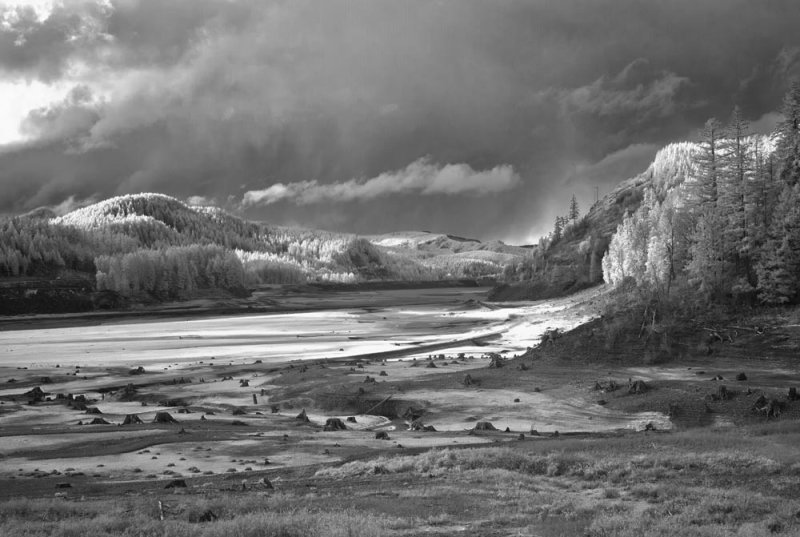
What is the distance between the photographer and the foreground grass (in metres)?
18.8

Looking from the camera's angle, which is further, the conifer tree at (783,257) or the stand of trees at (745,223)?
the stand of trees at (745,223)

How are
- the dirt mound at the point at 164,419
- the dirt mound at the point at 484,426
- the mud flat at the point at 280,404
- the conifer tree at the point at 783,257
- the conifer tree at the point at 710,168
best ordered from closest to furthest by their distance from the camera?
1. the mud flat at the point at 280,404
2. the dirt mound at the point at 484,426
3. the dirt mound at the point at 164,419
4. the conifer tree at the point at 783,257
5. the conifer tree at the point at 710,168

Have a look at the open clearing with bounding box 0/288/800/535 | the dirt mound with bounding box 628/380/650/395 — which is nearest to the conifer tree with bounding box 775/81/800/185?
the open clearing with bounding box 0/288/800/535

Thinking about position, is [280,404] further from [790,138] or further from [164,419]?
[790,138]

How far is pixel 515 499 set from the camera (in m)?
23.3

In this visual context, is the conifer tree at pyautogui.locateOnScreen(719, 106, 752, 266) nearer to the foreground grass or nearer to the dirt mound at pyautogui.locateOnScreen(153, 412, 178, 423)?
the foreground grass

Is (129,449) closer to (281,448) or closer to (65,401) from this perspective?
(281,448)

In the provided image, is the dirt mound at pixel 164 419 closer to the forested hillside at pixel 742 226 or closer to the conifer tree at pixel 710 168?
the forested hillside at pixel 742 226

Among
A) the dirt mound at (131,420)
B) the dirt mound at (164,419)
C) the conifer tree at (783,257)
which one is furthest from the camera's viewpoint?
the conifer tree at (783,257)

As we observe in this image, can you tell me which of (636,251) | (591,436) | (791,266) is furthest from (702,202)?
(591,436)

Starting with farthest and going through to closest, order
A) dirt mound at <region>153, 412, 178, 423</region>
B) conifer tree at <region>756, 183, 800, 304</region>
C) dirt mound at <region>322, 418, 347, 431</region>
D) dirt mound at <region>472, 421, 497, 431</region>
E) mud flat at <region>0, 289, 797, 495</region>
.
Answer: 1. conifer tree at <region>756, 183, 800, 304</region>
2. dirt mound at <region>153, 412, 178, 423</region>
3. dirt mound at <region>322, 418, 347, 431</region>
4. dirt mound at <region>472, 421, 497, 431</region>
5. mud flat at <region>0, 289, 797, 495</region>

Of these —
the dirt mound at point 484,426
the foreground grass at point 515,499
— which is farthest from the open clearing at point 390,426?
the dirt mound at point 484,426

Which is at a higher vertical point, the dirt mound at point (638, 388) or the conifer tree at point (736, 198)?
the conifer tree at point (736, 198)

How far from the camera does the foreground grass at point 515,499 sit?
18781mm
